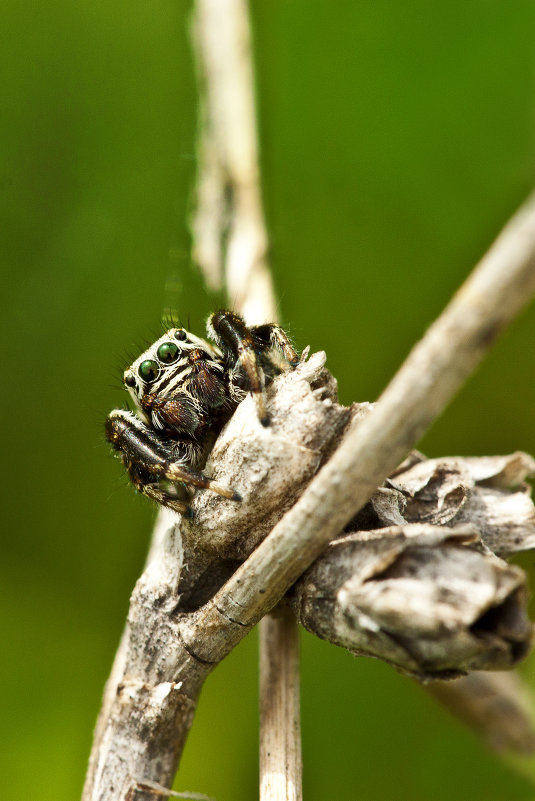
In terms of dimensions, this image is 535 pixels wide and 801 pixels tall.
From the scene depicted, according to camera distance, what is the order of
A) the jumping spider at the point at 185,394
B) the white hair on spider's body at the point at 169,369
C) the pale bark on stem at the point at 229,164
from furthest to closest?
the pale bark on stem at the point at 229,164, the white hair on spider's body at the point at 169,369, the jumping spider at the point at 185,394

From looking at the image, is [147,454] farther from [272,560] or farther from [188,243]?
[188,243]

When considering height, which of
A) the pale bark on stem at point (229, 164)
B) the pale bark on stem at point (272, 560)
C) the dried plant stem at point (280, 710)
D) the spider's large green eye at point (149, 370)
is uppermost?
the pale bark on stem at point (229, 164)

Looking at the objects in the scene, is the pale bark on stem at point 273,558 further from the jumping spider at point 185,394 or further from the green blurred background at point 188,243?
the green blurred background at point 188,243

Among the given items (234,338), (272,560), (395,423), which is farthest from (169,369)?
(395,423)

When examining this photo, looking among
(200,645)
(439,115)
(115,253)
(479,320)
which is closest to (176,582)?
(200,645)

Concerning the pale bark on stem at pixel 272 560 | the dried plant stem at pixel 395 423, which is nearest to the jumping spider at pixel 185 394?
the pale bark on stem at pixel 272 560

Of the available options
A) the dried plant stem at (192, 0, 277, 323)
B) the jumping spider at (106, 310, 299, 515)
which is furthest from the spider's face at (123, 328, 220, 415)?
the dried plant stem at (192, 0, 277, 323)

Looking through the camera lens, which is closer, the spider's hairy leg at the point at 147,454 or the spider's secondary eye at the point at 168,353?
the spider's hairy leg at the point at 147,454
